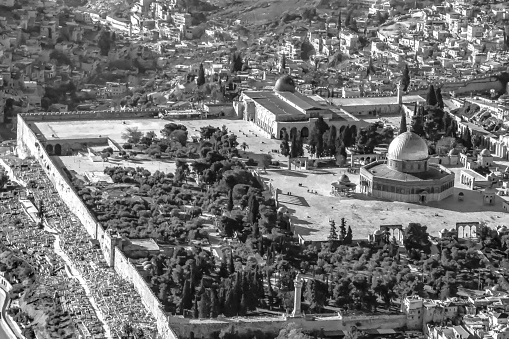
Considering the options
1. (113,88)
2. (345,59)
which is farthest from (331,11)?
(113,88)

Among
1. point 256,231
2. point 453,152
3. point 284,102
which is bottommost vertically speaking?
point 256,231

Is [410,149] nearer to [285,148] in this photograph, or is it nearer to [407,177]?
[407,177]

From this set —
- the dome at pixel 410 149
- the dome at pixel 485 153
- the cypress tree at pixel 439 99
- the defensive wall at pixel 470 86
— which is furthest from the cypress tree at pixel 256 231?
the defensive wall at pixel 470 86

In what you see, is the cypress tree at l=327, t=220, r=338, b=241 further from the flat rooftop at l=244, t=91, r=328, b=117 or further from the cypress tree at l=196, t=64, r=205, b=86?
the cypress tree at l=196, t=64, r=205, b=86

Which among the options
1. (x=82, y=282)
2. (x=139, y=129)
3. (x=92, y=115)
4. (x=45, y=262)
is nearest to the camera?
(x=82, y=282)

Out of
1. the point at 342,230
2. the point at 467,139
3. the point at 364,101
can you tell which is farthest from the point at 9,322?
the point at 364,101

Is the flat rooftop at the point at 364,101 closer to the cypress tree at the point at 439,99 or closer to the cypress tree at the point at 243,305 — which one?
the cypress tree at the point at 439,99

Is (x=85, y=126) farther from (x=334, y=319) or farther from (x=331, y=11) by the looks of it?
(x=331, y=11)
